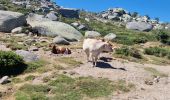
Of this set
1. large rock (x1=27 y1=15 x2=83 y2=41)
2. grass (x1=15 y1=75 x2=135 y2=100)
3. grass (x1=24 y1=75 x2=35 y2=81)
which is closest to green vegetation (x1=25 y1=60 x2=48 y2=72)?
grass (x1=24 y1=75 x2=35 y2=81)

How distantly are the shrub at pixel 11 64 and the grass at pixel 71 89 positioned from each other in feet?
8.53

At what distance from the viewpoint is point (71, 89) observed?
23766 mm

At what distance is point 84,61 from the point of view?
30109mm

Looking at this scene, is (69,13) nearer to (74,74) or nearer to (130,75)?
(130,75)

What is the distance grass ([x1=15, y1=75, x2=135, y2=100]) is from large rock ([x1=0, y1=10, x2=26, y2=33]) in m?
19.3

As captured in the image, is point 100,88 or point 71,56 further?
point 71,56

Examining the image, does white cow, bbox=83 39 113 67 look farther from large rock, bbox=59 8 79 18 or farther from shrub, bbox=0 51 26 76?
large rock, bbox=59 8 79 18

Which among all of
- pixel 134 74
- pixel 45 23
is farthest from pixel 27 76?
pixel 45 23

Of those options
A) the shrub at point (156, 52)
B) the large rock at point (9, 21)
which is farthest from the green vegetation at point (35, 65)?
the large rock at point (9, 21)

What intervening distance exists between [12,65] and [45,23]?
19058mm

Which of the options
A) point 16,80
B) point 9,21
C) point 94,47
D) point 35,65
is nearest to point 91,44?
point 94,47

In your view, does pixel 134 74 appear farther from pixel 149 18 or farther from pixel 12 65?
pixel 149 18

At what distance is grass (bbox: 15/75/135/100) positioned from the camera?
2275 cm

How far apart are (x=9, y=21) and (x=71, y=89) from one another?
2186 centimetres
